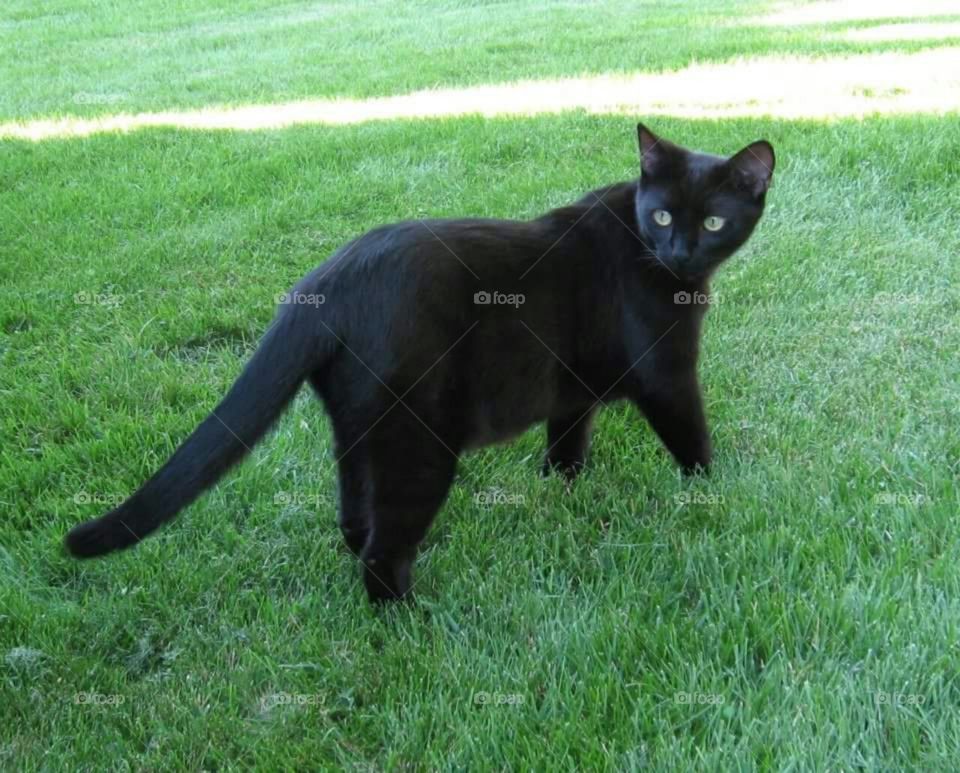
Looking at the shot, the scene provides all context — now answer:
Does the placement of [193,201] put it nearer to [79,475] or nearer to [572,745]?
[79,475]

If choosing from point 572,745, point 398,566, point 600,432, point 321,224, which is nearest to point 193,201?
point 321,224

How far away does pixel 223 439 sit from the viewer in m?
2.34

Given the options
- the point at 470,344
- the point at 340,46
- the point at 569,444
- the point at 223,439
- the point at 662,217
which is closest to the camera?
the point at 223,439

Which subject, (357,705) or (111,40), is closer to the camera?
(357,705)

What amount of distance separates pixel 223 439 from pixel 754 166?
5.86 ft

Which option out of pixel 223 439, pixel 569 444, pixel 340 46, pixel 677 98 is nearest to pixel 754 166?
pixel 569 444

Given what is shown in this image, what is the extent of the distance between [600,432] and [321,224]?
2416 mm

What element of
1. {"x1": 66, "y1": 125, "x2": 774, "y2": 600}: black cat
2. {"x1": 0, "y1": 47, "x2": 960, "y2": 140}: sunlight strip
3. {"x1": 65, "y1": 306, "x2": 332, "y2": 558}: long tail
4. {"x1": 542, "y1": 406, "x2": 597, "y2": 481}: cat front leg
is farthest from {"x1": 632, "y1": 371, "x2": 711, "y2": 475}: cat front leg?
{"x1": 0, "y1": 47, "x2": 960, "y2": 140}: sunlight strip

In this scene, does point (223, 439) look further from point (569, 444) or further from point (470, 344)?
point (569, 444)

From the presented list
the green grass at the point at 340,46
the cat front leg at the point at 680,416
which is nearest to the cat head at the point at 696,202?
the cat front leg at the point at 680,416

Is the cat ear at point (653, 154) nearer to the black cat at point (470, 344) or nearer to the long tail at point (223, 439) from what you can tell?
the black cat at point (470, 344)

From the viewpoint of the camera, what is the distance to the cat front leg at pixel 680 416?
9.71ft

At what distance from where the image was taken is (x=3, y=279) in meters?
4.77

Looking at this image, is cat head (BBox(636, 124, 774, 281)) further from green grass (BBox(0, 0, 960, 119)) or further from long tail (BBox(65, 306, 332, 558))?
green grass (BBox(0, 0, 960, 119))
